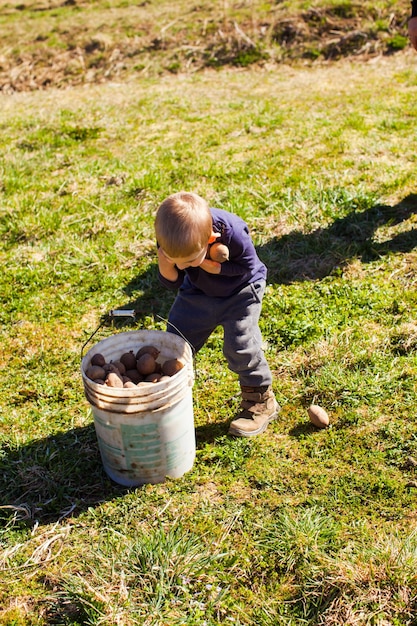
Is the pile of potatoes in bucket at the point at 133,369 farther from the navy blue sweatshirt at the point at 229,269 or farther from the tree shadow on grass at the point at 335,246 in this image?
the tree shadow on grass at the point at 335,246

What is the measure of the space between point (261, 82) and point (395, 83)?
1.93 metres

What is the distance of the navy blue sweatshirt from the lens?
3449mm

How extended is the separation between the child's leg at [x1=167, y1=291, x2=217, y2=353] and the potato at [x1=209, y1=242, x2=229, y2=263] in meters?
0.44

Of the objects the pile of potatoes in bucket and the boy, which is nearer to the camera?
the pile of potatoes in bucket

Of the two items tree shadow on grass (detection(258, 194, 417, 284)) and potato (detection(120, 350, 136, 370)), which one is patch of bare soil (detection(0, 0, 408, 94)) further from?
potato (detection(120, 350, 136, 370))

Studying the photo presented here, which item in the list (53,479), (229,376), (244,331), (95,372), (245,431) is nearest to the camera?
(95,372)

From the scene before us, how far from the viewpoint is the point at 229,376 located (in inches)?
173

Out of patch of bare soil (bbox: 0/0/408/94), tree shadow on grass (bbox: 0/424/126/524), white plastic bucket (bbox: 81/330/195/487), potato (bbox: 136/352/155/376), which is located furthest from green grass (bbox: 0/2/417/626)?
patch of bare soil (bbox: 0/0/408/94)

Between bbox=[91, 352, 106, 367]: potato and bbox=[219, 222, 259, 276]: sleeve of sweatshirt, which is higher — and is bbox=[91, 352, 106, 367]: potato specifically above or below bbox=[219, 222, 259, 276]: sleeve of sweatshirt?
below

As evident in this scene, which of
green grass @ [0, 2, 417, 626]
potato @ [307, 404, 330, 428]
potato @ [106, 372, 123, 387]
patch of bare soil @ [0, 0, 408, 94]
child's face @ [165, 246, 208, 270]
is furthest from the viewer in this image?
patch of bare soil @ [0, 0, 408, 94]

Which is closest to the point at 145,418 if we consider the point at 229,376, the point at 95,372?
the point at 95,372

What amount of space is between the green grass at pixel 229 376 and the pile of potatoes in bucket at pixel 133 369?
238 millimetres

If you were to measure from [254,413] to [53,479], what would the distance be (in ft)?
3.85

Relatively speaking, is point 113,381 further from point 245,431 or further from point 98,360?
point 245,431
